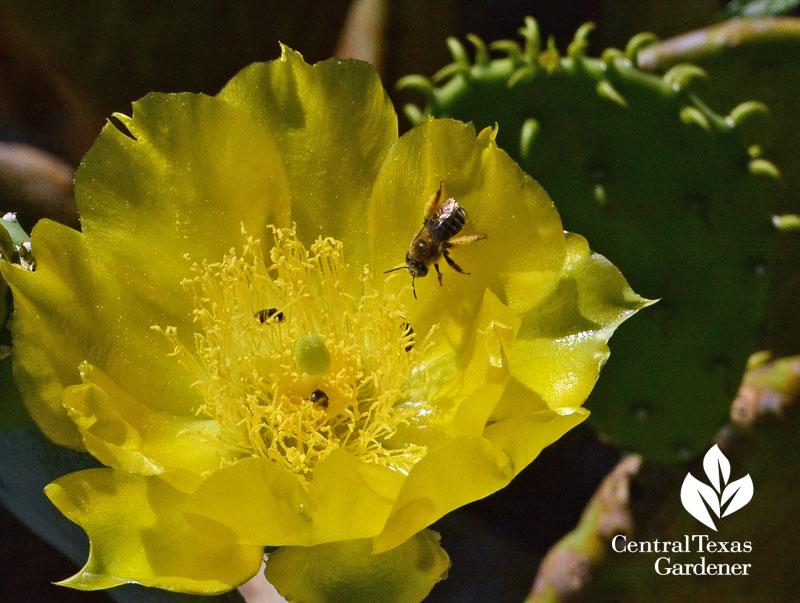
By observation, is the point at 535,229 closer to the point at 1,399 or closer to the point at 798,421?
the point at 1,399

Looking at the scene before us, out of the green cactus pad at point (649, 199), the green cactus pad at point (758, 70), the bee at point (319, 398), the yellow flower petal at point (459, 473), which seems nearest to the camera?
the yellow flower petal at point (459, 473)

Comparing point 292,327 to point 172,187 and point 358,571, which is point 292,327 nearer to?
point 172,187

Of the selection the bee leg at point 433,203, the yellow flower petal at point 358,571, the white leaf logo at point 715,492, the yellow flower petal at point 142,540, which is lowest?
the white leaf logo at point 715,492

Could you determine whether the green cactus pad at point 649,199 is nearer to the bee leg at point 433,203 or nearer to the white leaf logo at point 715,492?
the white leaf logo at point 715,492

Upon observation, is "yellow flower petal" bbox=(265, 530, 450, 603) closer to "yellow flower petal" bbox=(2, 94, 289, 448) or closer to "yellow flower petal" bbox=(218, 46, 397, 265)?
"yellow flower petal" bbox=(2, 94, 289, 448)

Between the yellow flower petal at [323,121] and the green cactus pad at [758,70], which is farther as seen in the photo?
the green cactus pad at [758,70]

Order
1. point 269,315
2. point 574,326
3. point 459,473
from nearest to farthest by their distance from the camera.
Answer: point 459,473 < point 574,326 < point 269,315

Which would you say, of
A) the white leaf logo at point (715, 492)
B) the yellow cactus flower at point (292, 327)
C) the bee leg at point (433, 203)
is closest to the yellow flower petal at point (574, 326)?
the yellow cactus flower at point (292, 327)

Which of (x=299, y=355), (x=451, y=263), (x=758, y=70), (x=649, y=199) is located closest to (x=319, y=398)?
(x=299, y=355)
